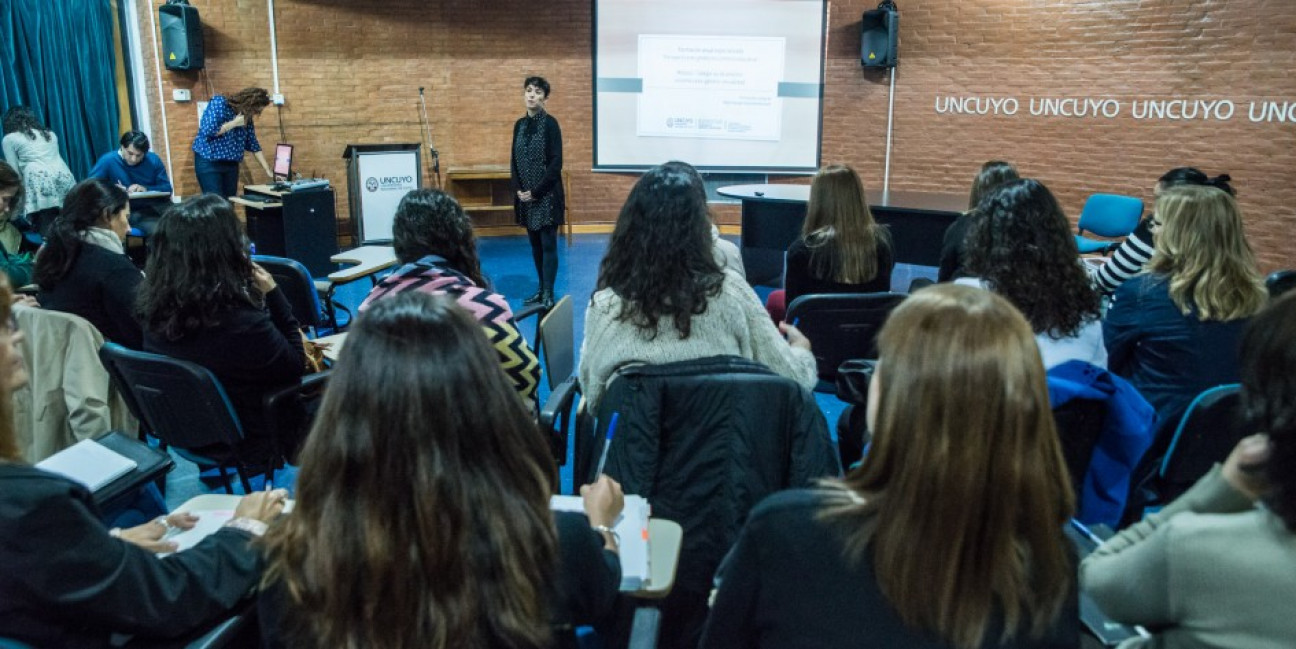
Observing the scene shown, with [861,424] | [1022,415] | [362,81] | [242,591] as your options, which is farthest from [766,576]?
[362,81]

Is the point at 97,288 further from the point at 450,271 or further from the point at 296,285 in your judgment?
the point at 450,271

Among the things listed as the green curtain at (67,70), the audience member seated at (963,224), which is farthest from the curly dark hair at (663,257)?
the green curtain at (67,70)

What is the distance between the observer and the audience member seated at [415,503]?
1.18m

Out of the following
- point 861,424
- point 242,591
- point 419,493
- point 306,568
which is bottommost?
point 861,424

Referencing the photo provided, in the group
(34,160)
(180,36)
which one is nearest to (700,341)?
(34,160)

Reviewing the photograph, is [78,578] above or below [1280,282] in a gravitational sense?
below

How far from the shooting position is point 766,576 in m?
1.19

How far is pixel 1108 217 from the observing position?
7.02 meters

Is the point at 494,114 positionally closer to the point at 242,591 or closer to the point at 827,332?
the point at 827,332

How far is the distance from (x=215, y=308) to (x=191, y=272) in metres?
0.13

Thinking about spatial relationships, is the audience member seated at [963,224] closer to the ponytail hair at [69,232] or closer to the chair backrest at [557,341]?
the chair backrest at [557,341]

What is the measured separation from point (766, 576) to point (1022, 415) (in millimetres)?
375

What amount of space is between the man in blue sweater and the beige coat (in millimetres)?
4459

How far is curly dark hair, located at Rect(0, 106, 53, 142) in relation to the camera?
659 cm
